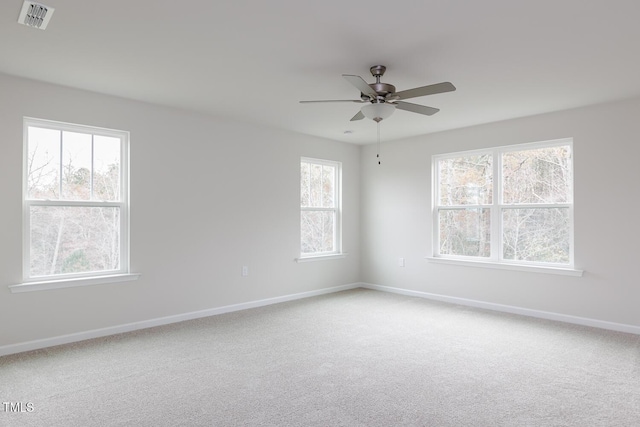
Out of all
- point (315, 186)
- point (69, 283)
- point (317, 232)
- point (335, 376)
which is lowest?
point (335, 376)

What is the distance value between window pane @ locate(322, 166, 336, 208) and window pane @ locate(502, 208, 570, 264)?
254 centimetres

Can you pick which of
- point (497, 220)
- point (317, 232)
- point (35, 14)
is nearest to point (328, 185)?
point (317, 232)

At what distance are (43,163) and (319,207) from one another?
3.58m

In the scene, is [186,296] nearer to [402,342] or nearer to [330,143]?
[402,342]

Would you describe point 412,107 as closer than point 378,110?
No

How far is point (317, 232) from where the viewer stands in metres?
6.20

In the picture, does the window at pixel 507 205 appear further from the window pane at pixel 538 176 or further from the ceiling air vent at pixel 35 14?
the ceiling air vent at pixel 35 14

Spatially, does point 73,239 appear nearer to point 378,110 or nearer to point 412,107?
point 378,110

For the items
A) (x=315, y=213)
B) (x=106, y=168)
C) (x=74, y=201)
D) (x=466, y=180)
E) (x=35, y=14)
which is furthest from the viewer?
(x=315, y=213)

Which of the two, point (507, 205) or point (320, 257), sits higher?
point (507, 205)

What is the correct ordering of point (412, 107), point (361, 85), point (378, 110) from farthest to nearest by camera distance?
point (412, 107), point (378, 110), point (361, 85)

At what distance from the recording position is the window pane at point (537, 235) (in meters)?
4.67

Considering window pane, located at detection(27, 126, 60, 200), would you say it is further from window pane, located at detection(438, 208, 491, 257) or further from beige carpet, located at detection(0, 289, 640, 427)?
window pane, located at detection(438, 208, 491, 257)

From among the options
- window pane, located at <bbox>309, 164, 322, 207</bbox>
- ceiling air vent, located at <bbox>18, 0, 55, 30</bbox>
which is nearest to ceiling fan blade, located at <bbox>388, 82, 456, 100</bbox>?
ceiling air vent, located at <bbox>18, 0, 55, 30</bbox>
